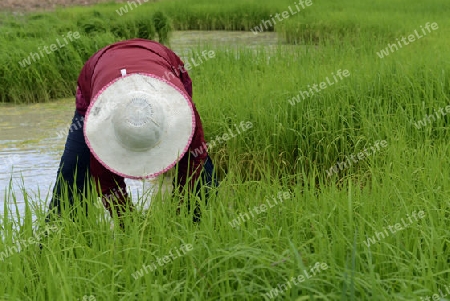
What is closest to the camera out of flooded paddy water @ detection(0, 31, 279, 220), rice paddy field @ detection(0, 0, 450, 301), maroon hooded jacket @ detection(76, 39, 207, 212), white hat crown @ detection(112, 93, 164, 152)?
rice paddy field @ detection(0, 0, 450, 301)

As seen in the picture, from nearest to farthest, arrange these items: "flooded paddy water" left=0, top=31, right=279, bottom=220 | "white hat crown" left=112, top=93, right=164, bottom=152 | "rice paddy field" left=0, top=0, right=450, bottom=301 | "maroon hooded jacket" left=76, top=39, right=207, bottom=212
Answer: "rice paddy field" left=0, top=0, right=450, bottom=301 < "white hat crown" left=112, top=93, right=164, bottom=152 < "maroon hooded jacket" left=76, top=39, right=207, bottom=212 < "flooded paddy water" left=0, top=31, right=279, bottom=220

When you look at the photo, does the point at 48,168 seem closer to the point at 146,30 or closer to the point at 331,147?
the point at 331,147

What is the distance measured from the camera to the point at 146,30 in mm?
11508

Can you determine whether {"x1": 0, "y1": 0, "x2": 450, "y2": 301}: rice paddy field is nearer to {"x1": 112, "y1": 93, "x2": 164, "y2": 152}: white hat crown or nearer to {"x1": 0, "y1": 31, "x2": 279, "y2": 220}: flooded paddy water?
{"x1": 0, "y1": 31, "x2": 279, "y2": 220}: flooded paddy water

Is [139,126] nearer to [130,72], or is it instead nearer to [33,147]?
[130,72]

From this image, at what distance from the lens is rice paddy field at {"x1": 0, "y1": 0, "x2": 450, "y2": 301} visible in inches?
82.6

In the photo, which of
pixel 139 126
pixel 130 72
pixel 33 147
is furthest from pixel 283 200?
pixel 33 147

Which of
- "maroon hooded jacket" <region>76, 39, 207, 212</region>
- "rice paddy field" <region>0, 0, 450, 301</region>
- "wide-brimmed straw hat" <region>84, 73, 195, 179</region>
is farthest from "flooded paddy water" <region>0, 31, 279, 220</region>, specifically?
"wide-brimmed straw hat" <region>84, 73, 195, 179</region>

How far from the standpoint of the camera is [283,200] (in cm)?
274

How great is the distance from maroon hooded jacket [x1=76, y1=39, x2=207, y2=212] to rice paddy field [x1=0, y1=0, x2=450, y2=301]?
0.14 meters

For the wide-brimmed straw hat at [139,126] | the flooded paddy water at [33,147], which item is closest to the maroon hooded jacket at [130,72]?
the wide-brimmed straw hat at [139,126]

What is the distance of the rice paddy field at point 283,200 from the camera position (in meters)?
2.10

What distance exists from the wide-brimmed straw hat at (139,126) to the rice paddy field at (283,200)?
0.19 m

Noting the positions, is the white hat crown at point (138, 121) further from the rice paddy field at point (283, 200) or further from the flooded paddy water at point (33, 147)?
the flooded paddy water at point (33, 147)
